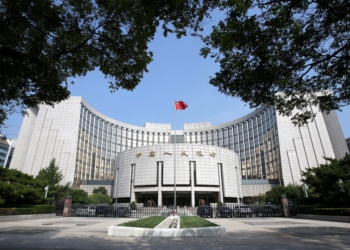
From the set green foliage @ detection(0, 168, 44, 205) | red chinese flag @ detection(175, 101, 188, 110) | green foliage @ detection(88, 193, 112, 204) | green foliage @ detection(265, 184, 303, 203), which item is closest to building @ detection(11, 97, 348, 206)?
green foliage @ detection(88, 193, 112, 204)

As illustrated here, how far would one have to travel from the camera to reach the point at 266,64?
354 inches

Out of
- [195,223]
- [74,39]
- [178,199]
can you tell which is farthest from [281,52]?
[178,199]

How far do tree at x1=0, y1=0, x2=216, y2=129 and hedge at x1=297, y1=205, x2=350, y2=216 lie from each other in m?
20.3

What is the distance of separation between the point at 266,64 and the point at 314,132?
232 ft

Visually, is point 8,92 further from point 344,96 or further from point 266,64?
point 344,96

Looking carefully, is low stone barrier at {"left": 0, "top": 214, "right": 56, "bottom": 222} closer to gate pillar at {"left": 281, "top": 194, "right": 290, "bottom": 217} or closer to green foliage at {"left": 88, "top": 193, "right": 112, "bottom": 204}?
gate pillar at {"left": 281, "top": 194, "right": 290, "bottom": 217}

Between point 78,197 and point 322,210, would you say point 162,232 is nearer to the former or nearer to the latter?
point 322,210

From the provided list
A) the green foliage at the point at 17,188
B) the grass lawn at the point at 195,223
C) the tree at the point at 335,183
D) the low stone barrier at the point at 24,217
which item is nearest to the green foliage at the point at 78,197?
the low stone barrier at the point at 24,217

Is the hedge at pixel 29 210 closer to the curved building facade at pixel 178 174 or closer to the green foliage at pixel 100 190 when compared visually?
the curved building facade at pixel 178 174

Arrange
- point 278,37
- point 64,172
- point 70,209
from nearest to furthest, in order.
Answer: point 278,37 → point 70,209 → point 64,172

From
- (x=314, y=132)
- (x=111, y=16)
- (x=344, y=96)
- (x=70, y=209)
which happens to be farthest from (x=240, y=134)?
(x=111, y=16)

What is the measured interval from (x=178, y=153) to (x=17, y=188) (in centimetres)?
4020

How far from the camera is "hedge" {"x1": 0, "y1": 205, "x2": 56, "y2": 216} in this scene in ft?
70.2

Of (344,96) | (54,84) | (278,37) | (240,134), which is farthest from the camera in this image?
(240,134)
